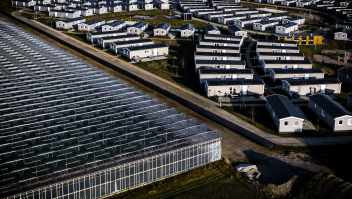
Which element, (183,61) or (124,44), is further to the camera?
(124,44)

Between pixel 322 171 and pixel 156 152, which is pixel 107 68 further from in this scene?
pixel 322 171

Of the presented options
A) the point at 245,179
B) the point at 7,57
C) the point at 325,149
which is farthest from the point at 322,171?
the point at 7,57

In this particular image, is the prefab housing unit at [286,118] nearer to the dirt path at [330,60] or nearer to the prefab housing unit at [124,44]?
the dirt path at [330,60]

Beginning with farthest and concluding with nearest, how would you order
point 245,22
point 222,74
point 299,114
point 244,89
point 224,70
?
point 245,22 → point 224,70 → point 222,74 → point 244,89 → point 299,114

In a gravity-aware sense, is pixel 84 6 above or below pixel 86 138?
above

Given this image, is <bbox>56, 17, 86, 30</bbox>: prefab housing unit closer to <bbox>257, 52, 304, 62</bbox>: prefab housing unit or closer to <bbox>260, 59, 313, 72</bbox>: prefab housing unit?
<bbox>257, 52, 304, 62</bbox>: prefab housing unit

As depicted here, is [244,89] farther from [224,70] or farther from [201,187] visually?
[201,187]

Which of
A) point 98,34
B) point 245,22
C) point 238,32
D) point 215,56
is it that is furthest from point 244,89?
point 245,22
